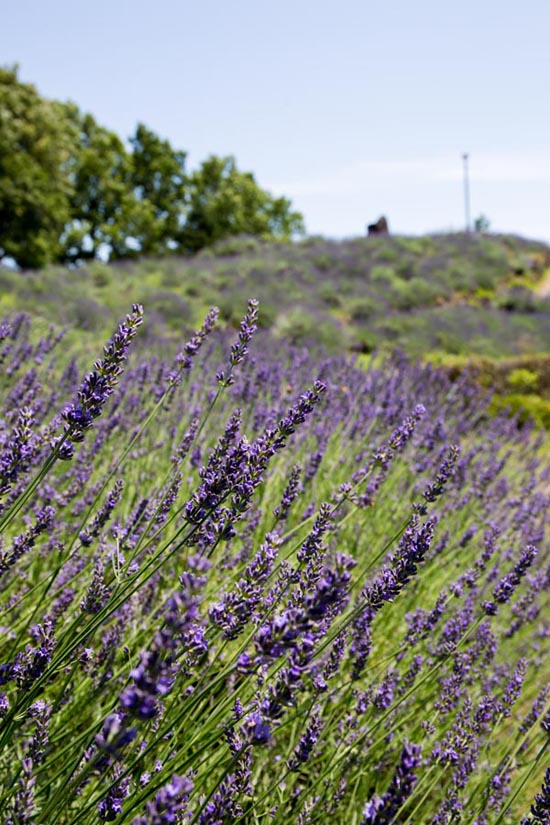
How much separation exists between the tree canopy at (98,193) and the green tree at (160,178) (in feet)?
0.17

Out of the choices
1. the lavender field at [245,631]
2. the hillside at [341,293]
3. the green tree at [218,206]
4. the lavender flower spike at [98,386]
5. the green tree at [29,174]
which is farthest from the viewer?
the green tree at [218,206]

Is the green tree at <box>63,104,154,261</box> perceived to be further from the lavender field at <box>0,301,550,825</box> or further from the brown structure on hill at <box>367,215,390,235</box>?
the lavender field at <box>0,301,550,825</box>

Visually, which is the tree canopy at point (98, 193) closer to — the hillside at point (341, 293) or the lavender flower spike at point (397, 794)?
the hillside at point (341, 293)

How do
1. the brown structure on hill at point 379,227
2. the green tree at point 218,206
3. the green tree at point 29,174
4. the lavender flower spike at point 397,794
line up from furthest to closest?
the green tree at point 218,206 → the brown structure on hill at point 379,227 → the green tree at point 29,174 → the lavender flower spike at point 397,794

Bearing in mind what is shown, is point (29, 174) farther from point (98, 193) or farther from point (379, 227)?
point (379, 227)

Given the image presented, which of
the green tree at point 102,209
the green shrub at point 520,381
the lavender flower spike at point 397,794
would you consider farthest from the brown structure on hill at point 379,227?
the lavender flower spike at point 397,794

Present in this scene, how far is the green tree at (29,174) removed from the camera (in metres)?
23.0

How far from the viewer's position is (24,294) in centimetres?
1174

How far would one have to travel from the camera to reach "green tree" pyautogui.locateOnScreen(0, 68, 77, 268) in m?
23.0

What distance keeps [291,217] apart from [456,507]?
39428 mm

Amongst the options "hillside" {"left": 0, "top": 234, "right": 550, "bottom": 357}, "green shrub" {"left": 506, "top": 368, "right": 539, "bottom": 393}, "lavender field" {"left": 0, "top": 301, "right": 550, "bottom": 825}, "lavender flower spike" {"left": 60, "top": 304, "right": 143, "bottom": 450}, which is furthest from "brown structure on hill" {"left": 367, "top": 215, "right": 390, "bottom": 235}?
"lavender flower spike" {"left": 60, "top": 304, "right": 143, "bottom": 450}

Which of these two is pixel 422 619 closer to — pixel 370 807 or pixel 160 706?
pixel 160 706

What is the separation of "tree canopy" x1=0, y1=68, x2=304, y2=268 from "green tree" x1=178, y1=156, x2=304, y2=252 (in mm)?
53

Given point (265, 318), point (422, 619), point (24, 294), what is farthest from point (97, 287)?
point (422, 619)
